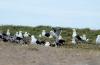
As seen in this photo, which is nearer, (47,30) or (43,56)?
(43,56)

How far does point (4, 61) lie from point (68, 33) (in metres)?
21.5

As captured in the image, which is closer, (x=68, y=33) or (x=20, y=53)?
(x=20, y=53)

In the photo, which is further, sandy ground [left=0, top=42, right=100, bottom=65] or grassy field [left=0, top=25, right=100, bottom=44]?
grassy field [left=0, top=25, right=100, bottom=44]

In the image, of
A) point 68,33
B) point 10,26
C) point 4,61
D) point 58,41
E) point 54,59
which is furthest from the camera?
point 10,26

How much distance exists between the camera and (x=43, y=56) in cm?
2331

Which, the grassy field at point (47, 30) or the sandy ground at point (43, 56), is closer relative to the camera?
the sandy ground at point (43, 56)

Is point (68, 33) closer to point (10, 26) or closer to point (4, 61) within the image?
point (10, 26)

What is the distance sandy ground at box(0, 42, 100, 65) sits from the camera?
842 inches

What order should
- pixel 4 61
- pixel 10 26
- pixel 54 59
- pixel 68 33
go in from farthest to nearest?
1. pixel 10 26
2. pixel 68 33
3. pixel 54 59
4. pixel 4 61

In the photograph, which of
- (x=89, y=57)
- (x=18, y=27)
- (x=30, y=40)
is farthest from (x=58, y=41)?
→ (x=18, y=27)

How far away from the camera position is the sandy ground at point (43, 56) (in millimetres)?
21375

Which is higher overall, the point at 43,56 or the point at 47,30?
the point at 47,30

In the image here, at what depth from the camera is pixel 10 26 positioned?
47281mm

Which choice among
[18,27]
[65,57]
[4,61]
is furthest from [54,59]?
[18,27]
